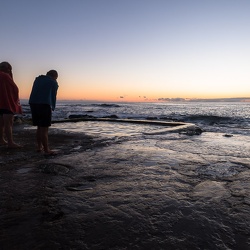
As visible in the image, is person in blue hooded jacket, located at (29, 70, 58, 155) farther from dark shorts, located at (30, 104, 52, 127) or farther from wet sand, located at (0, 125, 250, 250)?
wet sand, located at (0, 125, 250, 250)

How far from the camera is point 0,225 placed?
192 cm

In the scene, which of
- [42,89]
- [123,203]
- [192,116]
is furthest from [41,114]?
[192,116]

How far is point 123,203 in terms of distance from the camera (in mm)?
2428

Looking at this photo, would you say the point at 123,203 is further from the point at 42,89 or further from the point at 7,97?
the point at 7,97

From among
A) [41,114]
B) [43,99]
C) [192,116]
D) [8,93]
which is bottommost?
[192,116]

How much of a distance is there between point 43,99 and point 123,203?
10.0 ft

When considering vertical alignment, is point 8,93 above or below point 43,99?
above

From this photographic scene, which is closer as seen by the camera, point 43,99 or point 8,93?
point 43,99

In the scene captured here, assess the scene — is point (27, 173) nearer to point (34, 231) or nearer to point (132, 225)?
point (34, 231)

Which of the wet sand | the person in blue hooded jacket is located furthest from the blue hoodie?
the wet sand

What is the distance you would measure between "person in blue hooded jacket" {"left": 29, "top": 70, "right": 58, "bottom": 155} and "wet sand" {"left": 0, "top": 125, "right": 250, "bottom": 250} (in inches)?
31.8

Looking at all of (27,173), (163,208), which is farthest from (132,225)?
(27,173)

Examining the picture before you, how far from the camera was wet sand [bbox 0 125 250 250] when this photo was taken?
177 centimetres

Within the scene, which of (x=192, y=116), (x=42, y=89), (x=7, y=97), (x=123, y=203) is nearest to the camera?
(x=123, y=203)
